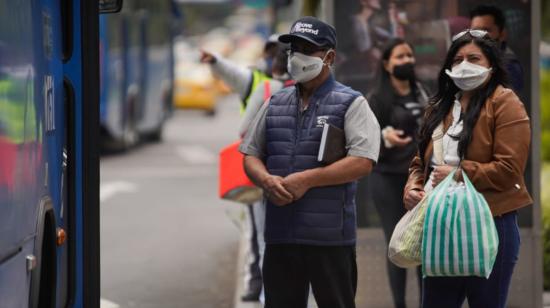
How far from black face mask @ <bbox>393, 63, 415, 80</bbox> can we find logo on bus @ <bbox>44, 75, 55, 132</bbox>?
2.76 meters

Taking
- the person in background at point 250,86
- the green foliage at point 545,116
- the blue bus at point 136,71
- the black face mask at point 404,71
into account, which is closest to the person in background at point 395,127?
the black face mask at point 404,71

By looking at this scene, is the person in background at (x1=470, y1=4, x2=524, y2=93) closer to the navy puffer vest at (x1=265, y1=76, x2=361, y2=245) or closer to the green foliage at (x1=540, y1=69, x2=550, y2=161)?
the navy puffer vest at (x1=265, y1=76, x2=361, y2=245)

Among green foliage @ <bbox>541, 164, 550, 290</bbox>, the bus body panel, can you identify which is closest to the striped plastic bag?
the bus body panel

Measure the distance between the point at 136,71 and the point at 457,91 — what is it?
1985 cm

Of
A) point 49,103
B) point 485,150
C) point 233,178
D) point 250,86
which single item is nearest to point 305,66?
point 485,150

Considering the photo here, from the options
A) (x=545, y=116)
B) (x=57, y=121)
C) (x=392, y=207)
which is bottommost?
(x=545, y=116)

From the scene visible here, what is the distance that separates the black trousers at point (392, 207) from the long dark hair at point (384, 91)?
1.16 feet

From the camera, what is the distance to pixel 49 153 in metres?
5.63

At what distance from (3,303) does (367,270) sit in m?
4.04

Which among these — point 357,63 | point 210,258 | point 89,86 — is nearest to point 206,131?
point 210,258

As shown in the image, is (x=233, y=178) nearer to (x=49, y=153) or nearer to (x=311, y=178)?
(x=311, y=178)

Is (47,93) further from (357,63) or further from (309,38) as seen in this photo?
(357,63)

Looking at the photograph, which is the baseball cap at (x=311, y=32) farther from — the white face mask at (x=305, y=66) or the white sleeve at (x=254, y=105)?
the white sleeve at (x=254, y=105)

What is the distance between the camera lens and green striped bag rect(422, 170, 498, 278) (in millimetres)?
5012
